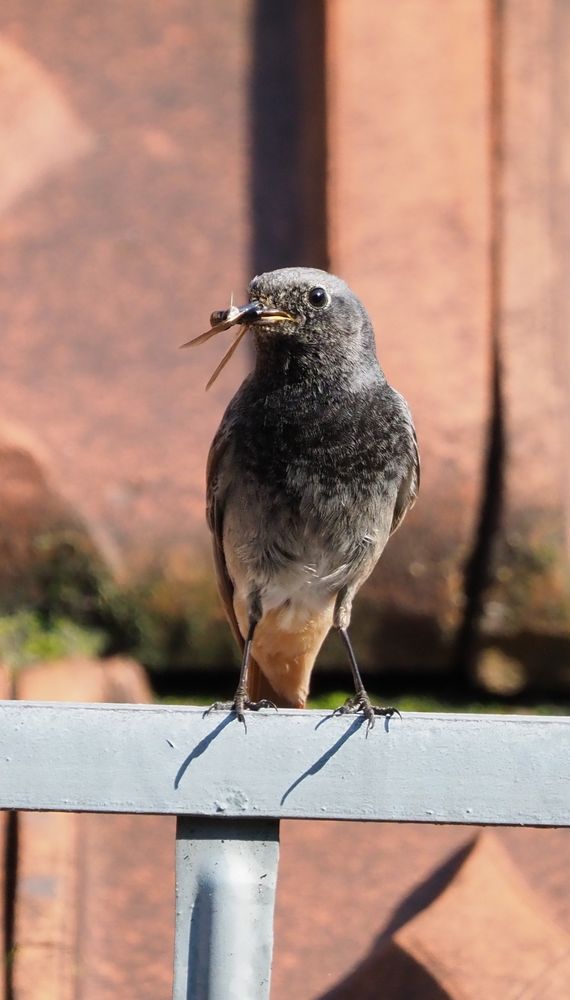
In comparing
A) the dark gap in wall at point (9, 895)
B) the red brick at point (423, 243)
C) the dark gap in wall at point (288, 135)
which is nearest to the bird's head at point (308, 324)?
the red brick at point (423, 243)

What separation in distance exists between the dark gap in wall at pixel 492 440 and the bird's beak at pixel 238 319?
0.63 m

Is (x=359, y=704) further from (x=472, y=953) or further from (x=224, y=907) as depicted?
(x=224, y=907)

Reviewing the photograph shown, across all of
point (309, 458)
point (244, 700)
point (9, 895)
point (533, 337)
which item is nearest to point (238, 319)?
point (309, 458)

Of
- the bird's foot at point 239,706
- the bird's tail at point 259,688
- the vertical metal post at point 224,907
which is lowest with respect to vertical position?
the vertical metal post at point 224,907

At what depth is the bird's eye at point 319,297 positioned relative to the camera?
3150mm

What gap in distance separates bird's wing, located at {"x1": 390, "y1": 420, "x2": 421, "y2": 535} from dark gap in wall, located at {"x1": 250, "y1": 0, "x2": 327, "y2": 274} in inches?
26.4

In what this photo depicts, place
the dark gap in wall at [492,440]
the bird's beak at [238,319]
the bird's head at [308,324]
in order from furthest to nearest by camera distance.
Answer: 1. the dark gap in wall at [492,440]
2. the bird's head at [308,324]
3. the bird's beak at [238,319]

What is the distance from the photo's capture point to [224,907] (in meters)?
2.19

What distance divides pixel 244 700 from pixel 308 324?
0.83 meters

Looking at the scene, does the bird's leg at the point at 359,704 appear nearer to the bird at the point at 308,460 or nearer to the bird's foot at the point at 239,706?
the bird at the point at 308,460

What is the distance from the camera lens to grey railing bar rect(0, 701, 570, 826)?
7.10 feet

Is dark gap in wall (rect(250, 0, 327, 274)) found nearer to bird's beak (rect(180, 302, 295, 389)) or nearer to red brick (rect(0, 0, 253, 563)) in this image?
red brick (rect(0, 0, 253, 563))

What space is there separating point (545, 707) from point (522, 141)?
1.42 m

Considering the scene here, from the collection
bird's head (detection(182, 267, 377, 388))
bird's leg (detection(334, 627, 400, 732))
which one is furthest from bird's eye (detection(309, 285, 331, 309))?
bird's leg (detection(334, 627, 400, 732))
